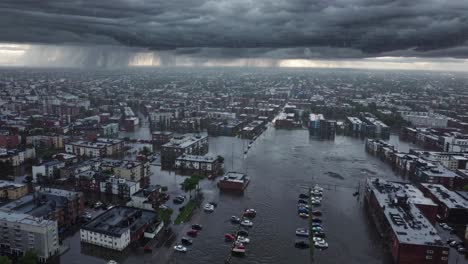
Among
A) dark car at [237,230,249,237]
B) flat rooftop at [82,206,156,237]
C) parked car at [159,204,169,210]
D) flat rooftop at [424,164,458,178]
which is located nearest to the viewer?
flat rooftop at [82,206,156,237]

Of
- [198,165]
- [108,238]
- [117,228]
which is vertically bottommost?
[108,238]

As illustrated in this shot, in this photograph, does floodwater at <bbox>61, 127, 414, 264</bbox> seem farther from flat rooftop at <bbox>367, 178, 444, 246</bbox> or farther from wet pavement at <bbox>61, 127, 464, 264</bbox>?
flat rooftop at <bbox>367, 178, 444, 246</bbox>

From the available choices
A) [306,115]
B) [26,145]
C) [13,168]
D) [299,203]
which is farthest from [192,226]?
[306,115]

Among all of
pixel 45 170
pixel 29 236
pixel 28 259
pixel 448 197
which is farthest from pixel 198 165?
pixel 448 197

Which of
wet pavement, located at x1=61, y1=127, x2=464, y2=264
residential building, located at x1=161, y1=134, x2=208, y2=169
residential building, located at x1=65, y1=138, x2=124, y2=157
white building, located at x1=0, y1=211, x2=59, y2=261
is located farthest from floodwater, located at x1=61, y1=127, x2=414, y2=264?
residential building, located at x1=65, y1=138, x2=124, y2=157

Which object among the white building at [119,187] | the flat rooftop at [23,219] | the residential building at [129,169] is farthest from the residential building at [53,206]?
the residential building at [129,169]

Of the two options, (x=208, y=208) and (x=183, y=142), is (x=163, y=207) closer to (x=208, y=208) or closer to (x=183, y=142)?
(x=208, y=208)
